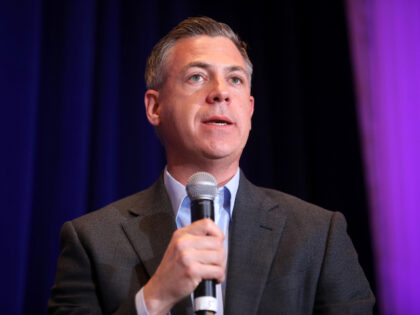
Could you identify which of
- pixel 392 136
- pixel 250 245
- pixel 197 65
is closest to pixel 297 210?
pixel 250 245

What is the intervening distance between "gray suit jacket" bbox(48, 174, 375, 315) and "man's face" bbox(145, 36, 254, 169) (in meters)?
0.21

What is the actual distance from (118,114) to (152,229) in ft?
4.27

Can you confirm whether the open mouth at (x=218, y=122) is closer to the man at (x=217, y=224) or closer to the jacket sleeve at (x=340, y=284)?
the man at (x=217, y=224)

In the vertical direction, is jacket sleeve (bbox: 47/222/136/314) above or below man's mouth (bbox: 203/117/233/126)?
below

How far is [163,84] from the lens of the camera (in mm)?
1896

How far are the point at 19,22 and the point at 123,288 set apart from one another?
1.64 m

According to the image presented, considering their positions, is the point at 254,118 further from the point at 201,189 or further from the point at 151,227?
the point at 201,189

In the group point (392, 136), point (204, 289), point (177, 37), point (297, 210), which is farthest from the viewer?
point (392, 136)

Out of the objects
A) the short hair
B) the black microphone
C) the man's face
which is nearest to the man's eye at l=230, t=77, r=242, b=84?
the man's face

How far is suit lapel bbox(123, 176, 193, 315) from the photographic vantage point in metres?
1.54

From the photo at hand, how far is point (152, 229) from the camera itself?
1.64 metres

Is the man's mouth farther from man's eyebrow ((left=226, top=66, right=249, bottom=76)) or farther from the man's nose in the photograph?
man's eyebrow ((left=226, top=66, right=249, bottom=76))

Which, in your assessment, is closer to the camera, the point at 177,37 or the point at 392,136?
the point at 177,37

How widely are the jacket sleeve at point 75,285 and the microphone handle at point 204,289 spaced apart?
1.46 ft
